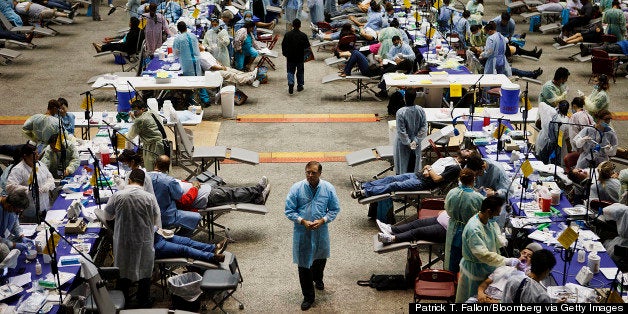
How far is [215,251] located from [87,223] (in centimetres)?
156

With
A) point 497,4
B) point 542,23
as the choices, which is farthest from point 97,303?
point 497,4

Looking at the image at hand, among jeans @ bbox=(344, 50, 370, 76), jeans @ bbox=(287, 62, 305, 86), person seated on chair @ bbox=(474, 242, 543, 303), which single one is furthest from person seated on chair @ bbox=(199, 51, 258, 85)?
person seated on chair @ bbox=(474, 242, 543, 303)

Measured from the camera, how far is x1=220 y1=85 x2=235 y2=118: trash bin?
638 inches

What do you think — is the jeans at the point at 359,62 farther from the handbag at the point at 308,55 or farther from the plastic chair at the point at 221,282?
the plastic chair at the point at 221,282

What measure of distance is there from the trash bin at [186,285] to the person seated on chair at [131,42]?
33.1 ft

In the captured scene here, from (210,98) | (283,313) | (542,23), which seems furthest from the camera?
(542,23)

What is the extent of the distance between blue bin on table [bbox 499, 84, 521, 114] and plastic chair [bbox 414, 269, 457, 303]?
5.35m

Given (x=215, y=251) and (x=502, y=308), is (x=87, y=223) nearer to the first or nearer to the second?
(x=215, y=251)

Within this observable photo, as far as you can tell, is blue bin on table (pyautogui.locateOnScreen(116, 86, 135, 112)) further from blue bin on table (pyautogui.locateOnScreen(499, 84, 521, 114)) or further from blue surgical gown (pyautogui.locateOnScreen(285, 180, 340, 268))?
blue bin on table (pyautogui.locateOnScreen(499, 84, 521, 114))

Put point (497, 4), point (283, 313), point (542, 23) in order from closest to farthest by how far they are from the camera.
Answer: point (283, 313)
point (542, 23)
point (497, 4)

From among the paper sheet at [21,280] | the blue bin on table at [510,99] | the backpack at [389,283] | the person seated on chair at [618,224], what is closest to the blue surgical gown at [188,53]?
the blue bin on table at [510,99]

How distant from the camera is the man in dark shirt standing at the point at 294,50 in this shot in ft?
57.5

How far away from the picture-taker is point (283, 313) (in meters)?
9.84

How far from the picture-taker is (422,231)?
10234mm
